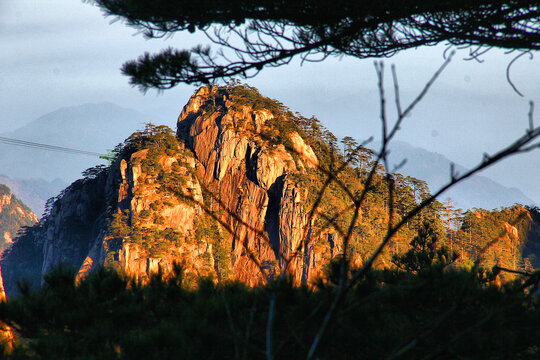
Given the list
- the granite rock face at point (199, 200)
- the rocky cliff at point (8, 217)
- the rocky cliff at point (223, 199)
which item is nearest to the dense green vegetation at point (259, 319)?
the rocky cliff at point (223, 199)

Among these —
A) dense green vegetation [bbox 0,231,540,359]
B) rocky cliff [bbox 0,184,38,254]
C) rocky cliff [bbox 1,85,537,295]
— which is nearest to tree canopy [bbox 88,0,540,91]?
dense green vegetation [bbox 0,231,540,359]

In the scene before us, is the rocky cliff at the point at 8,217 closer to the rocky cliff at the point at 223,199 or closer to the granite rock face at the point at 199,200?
the rocky cliff at the point at 223,199

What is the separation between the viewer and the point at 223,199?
4931cm

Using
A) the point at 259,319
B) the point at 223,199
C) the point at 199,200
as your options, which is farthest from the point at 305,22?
the point at 223,199

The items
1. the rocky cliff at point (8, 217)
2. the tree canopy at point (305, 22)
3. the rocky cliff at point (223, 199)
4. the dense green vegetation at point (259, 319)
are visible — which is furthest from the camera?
the rocky cliff at point (8, 217)

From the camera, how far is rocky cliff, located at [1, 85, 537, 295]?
150 feet

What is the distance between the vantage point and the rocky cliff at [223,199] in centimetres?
4569

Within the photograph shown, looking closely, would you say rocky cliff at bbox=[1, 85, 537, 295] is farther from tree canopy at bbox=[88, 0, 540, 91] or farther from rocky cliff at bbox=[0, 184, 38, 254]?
rocky cliff at bbox=[0, 184, 38, 254]

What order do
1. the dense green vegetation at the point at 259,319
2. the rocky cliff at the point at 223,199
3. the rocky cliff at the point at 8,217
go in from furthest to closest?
the rocky cliff at the point at 8,217, the rocky cliff at the point at 223,199, the dense green vegetation at the point at 259,319

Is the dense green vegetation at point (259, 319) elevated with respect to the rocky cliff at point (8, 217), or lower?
lower

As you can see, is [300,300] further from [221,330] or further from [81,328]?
[81,328]

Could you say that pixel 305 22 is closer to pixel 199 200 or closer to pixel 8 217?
pixel 199 200

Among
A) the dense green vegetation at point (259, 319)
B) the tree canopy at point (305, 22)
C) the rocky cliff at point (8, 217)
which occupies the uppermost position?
the rocky cliff at point (8, 217)

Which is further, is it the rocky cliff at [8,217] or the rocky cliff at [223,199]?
the rocky cliff at [8,217]
